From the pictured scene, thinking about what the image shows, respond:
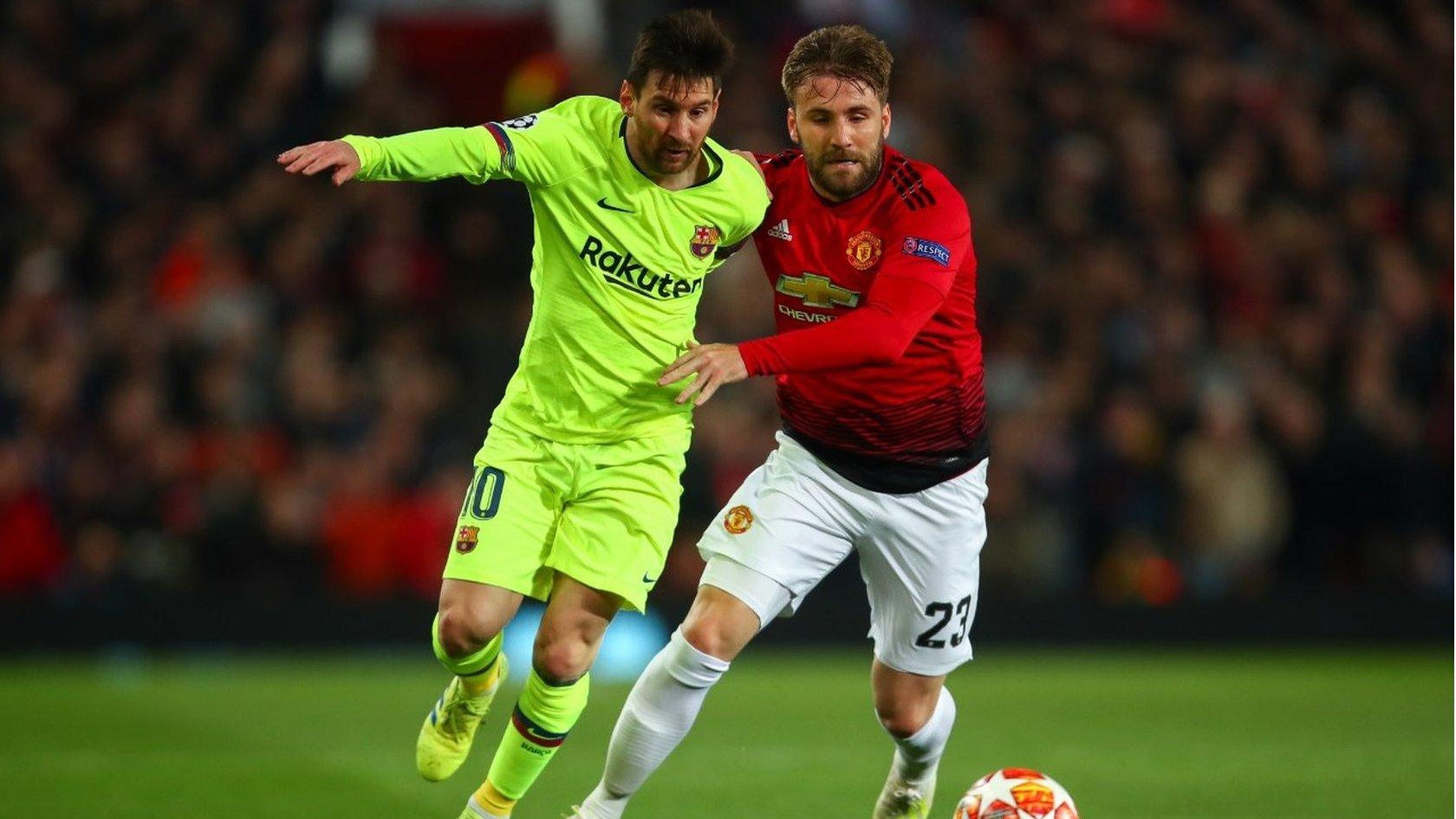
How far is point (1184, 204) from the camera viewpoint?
14.8m

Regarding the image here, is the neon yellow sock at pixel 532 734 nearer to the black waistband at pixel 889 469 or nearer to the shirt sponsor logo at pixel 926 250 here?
the black waistband at pixel 889 469

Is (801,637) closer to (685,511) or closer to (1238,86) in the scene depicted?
(685,511)

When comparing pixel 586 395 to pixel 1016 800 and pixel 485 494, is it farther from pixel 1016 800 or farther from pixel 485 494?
pixel 1016 800

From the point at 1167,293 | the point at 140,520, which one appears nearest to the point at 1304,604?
the point at 1167,293

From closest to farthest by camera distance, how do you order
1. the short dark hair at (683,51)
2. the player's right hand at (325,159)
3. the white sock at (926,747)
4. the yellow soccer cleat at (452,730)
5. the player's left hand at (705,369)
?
1. the player's right hand at (325,159)
2. the player's left hand at (705,369)
3. the short dark hair at (683,51)
4. the white sock at (926,747)
5. the yellow soccer cleat at (452,730)

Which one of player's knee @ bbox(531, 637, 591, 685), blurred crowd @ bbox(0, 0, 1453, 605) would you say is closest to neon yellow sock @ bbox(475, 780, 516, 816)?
player's knee @ bbox(531, 637, 591, 685)

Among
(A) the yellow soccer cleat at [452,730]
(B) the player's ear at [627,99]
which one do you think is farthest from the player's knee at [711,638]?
(B) the player's ear at [627,99]

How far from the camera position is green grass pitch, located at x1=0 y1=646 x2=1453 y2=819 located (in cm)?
766

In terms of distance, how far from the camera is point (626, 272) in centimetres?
638

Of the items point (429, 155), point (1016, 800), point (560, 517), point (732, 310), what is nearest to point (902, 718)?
point (1016, 800)

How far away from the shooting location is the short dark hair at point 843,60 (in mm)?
6219

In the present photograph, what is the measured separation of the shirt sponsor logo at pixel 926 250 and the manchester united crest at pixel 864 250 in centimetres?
16

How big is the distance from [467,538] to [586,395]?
2.04ft

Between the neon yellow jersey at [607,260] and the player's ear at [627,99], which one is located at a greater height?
the player's ear at [627,99]
